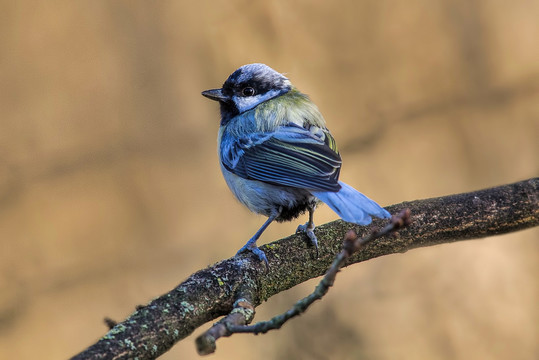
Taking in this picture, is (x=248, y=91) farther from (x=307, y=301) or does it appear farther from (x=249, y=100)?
(x=307, y=301)

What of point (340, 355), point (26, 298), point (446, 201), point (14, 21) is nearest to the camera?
point (446, 201)

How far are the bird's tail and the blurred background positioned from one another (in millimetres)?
2029

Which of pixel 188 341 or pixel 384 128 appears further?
pixel 384 128

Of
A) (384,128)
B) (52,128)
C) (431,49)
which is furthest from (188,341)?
(431,49)

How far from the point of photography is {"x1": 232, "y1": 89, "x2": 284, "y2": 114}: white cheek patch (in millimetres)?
4238

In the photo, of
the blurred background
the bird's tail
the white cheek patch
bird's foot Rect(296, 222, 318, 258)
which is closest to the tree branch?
bird's foot Rect(296, 222, 318, 258)

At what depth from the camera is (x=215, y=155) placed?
5.61 m

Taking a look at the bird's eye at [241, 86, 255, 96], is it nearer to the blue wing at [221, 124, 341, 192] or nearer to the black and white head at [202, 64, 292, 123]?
the black and white head at [202, 64, 292, 123]

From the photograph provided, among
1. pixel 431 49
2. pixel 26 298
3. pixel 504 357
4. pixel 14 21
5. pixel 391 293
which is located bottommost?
pixel 504 357

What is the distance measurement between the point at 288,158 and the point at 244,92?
0.99 m

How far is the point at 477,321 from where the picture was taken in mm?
4930

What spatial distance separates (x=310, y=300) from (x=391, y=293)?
326 cm

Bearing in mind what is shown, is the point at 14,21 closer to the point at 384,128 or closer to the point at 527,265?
the point at 384,128

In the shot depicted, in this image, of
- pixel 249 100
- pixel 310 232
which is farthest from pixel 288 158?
pixel 249 100
